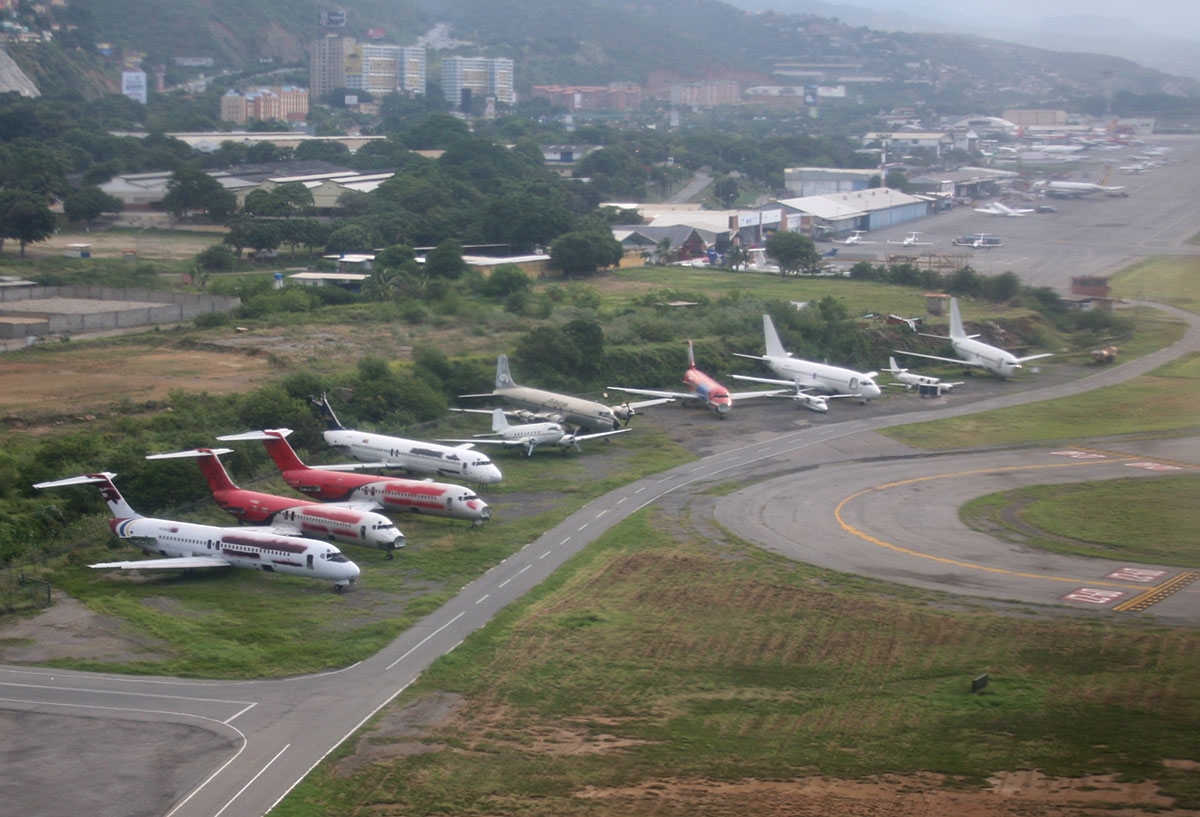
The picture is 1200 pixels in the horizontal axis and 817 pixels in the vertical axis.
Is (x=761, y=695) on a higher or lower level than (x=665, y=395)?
higher

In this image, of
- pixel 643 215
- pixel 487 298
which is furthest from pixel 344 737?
pixel 643 215

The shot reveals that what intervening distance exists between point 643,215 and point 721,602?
151 m

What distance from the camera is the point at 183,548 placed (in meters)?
56.3

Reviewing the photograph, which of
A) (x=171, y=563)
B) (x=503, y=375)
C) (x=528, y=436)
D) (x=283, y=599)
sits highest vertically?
(x=503, y=375)

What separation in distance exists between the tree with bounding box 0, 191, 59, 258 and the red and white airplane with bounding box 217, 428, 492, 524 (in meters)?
86.3

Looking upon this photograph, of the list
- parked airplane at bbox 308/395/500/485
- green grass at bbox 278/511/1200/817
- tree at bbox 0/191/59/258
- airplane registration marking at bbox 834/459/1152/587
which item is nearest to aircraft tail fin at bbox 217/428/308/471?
parked airplane at bbox 308/395/500/485

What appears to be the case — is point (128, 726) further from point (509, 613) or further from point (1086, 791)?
point (1086, 791)

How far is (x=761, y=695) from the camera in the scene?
43250 millimetres

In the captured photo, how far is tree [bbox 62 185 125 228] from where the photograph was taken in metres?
167

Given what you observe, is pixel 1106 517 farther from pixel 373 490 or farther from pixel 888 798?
pixel 373 490

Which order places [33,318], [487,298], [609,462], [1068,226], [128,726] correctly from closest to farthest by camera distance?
[128,726]
[609,462]
[33,318]
[487,298]
[1068,226]

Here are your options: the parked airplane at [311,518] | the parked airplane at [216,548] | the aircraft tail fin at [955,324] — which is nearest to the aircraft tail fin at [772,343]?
the aircraft tail fin at [955,324]

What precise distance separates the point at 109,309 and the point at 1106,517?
89.9 metres

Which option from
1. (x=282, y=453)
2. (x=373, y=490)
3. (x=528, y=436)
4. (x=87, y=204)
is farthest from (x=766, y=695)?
(x=87, y=204)
